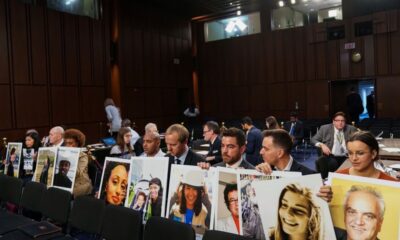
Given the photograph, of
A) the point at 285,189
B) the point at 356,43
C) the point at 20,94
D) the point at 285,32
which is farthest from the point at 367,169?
the point at 285,32

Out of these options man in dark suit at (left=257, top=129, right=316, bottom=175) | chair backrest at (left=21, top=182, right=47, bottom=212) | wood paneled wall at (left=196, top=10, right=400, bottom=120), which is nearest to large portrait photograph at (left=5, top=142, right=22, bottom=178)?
chair backrest at (left=21, top=182, right=47, bottom=212)

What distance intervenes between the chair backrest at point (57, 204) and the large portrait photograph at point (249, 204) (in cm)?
210

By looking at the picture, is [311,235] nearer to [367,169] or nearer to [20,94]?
[367,169]

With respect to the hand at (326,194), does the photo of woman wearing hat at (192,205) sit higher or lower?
lower

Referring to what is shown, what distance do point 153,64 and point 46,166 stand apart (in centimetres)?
1145

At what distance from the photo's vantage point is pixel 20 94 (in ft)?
35.9

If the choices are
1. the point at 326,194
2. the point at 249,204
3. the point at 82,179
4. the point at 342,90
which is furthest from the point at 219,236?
the point at 342,90

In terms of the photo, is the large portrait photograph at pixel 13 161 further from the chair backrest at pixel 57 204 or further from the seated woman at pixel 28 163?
the chair backrest at pixel 57 204

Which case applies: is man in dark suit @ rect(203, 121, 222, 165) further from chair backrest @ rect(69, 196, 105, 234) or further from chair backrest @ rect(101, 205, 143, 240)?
chair backrest @ rect(101, 205, 143, 240)

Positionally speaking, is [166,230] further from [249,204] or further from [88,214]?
[88,214]

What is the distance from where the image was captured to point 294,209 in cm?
219

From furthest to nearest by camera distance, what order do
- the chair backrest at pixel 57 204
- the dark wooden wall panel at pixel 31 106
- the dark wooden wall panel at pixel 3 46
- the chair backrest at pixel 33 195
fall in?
1. the dark wooden wall panel at pixel 31 106
2. the dark wooden wall panel at pixel 3 46
3. the chair backrest at pixel 33 195
4. the chair backrest at pixel 57 204

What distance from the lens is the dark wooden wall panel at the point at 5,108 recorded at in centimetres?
1043

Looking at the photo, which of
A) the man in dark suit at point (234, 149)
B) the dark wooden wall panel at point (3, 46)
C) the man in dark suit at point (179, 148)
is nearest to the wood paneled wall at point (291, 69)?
the dark wooden wall panel at point (3, 46)
